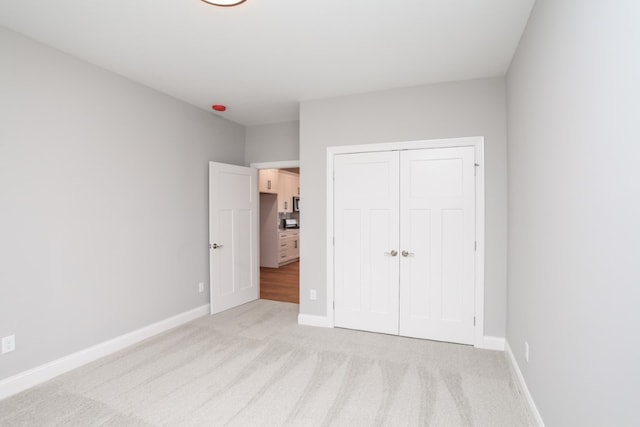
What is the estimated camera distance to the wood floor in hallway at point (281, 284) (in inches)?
197

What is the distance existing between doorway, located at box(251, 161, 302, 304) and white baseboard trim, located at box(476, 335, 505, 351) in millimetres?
3598

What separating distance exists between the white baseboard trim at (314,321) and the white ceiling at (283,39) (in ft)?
8.41

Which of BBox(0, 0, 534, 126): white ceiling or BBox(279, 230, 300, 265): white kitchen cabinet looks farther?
BBox(279, 230, 300, 265): white kitchen cabinet

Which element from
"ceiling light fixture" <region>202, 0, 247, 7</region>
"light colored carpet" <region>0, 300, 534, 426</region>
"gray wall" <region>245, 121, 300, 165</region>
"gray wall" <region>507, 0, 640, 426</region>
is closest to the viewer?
"gray wall" <region>507, 0, 640, 426</region>

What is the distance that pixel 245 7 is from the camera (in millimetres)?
2057

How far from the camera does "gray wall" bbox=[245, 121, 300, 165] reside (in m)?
4.57

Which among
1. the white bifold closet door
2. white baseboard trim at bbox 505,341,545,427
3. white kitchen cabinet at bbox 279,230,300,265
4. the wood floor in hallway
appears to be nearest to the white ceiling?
the white bifold closet door

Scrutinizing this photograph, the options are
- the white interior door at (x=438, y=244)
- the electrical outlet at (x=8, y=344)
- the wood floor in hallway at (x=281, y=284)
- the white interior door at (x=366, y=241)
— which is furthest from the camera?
the wood floor in hallway at (x=281, y=284)

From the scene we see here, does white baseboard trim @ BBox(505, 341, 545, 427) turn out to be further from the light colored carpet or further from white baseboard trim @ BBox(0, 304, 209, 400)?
white baseboard trim @ BBox(0, 304, 209, 400)

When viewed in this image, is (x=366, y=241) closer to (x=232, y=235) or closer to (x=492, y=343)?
(x=492, y=343)

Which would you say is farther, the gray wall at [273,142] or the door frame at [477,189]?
the gray wall at [273,142]

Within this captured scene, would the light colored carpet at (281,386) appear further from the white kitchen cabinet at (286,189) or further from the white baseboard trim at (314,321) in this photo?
the white kitchen cabinet at (286,189)

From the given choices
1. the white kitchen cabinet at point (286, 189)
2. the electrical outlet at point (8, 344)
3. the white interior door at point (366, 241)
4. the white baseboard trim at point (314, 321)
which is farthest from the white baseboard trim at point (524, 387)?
the white kitchen cabinet at point (286, 189)

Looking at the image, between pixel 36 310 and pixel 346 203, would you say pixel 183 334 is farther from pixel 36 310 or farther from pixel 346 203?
pixel 346 203
